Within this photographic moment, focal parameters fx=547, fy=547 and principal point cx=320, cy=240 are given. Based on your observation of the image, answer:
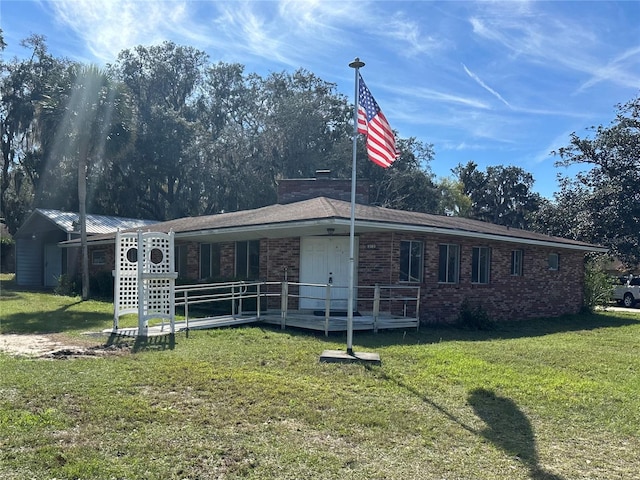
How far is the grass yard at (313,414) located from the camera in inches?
171

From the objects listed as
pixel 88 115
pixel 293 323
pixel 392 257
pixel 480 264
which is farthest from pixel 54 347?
pixel 88 115

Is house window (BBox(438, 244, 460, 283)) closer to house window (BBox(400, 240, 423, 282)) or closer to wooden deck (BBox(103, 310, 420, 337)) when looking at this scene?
house window (BBox(400, 240, 423, 282))

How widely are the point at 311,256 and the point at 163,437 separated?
9744mm

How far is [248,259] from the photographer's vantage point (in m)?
16.0

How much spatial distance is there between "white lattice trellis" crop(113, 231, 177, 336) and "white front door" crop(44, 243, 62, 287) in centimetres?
1792

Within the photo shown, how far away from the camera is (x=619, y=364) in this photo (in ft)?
30.2

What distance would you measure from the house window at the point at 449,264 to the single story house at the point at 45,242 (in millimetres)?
17679

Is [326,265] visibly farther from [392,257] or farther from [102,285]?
[102,285]

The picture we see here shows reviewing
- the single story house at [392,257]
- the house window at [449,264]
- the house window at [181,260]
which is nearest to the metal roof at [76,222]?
the house window at [181,260]

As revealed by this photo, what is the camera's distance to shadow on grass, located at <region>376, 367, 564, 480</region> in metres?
4.66

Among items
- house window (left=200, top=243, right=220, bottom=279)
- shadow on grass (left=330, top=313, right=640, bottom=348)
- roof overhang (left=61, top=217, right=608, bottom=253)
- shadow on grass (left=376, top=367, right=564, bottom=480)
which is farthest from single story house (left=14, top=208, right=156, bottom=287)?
shadow on grass (left=376, top=367, right=564, bottom=480)

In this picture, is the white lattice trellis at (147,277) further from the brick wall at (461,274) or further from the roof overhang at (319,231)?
the brick wall at (461,274)

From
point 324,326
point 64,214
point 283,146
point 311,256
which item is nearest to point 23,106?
point 64,214

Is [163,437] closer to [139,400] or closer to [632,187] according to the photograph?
[139,400]
